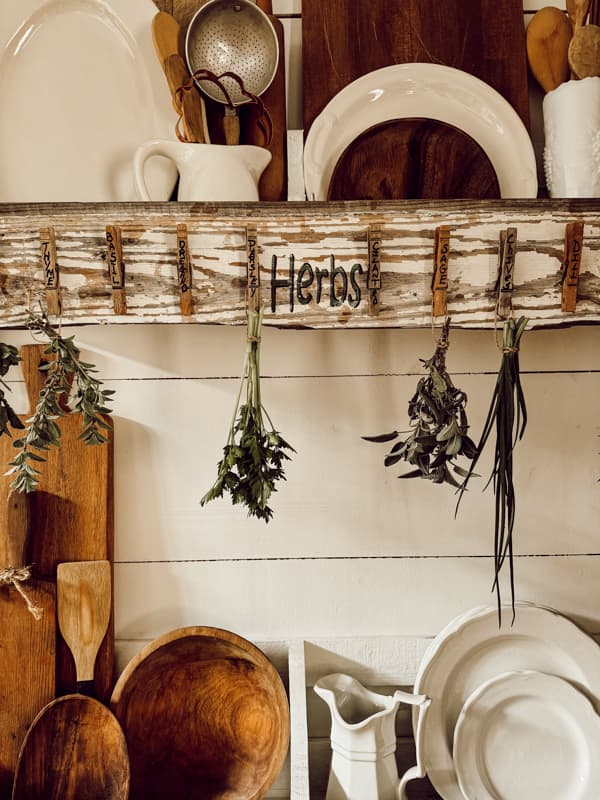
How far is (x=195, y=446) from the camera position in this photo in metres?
1.08

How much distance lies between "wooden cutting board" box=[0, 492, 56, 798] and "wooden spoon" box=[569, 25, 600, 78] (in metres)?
1.00

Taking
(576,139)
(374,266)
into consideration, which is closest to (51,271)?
(374,266)

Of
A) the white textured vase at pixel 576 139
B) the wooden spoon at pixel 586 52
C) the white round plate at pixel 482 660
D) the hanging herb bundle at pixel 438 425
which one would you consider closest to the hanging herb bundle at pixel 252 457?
the hanging herb bundle at pixel 438 425

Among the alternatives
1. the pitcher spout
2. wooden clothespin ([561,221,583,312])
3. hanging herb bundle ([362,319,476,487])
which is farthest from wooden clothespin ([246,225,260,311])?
wooden clothespin ([561,221,583,312])

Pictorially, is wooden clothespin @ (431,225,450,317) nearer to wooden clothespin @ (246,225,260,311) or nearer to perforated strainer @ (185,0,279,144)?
wooden clothespin @ (246,225,260,311)

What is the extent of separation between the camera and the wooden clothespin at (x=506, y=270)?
914 millimetres

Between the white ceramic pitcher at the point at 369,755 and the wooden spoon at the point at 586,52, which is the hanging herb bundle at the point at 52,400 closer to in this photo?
the white ceramic pitcher at the point at 369,755

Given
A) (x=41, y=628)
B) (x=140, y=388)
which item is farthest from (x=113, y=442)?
(x=41, y=628)

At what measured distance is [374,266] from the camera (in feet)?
3.03

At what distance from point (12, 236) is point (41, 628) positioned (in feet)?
1.80

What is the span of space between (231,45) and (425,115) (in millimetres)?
300

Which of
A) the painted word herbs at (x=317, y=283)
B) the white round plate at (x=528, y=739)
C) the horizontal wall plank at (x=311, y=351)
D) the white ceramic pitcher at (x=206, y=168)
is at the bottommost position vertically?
the white round plate at (x=528, y=739)

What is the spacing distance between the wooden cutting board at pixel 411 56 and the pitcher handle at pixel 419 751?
0.72 m

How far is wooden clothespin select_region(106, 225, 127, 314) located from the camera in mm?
A: 913
